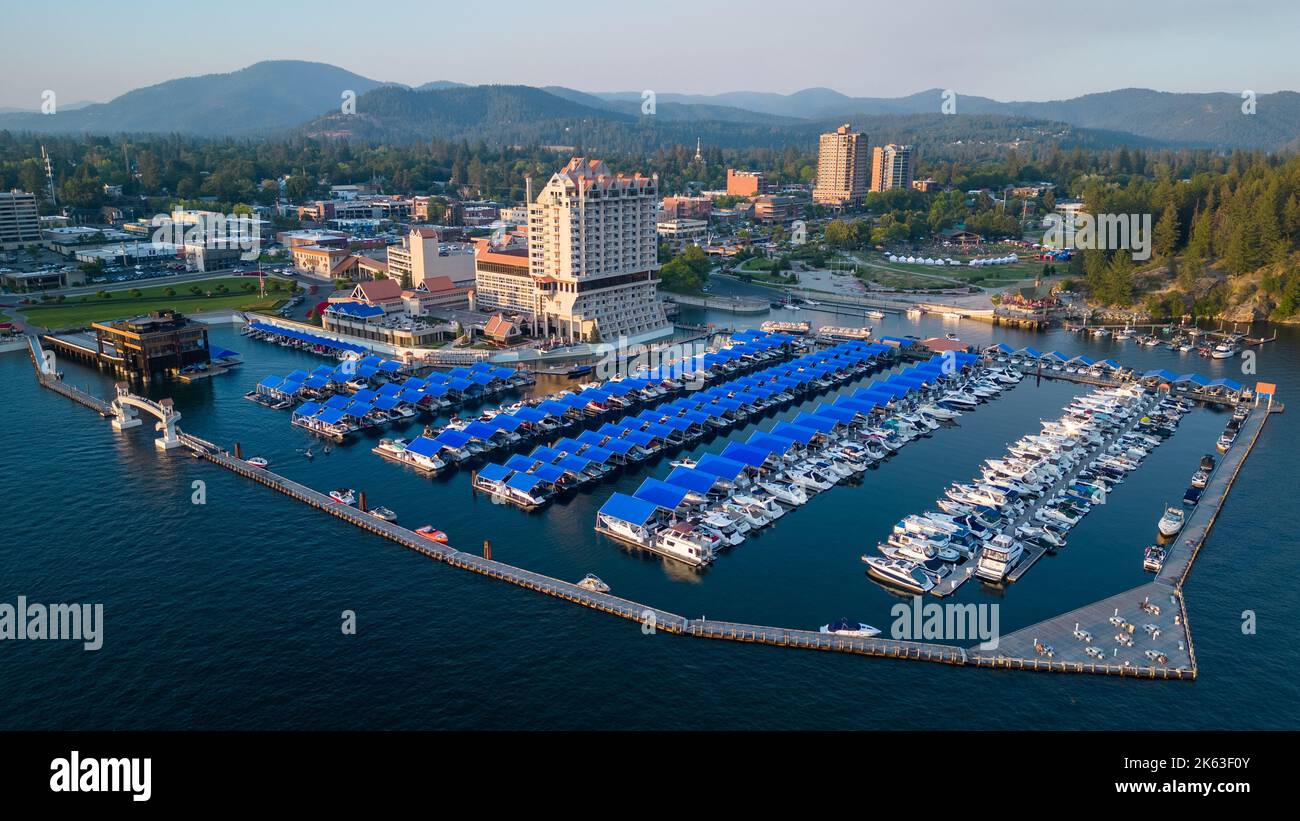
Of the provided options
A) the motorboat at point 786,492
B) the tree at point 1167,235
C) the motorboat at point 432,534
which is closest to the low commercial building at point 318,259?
the motorboat at point 432,534

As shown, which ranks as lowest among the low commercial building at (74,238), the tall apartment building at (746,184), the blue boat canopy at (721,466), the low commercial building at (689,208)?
the blue boat canopy at (721,466)

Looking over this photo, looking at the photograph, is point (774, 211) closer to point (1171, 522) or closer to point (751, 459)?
point (751, 459)

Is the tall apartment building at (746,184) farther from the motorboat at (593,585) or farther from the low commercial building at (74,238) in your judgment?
the motorboat at (593,585)

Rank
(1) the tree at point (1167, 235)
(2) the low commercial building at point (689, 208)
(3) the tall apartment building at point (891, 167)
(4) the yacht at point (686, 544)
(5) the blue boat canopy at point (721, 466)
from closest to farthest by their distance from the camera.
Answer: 1. (4) the yacht at point (686, 544)
2. (5) the blue boat canopy at point (721, 466)
3. (1) the tree at point (1167, 235)
4. (2) the low commercial building at point (689, 208)
5. (3) the tall apartment building at point (891, 167)

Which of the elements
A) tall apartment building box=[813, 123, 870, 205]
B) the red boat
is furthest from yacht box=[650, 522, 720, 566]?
tall apartment building box=[813, 123, 870, 205]

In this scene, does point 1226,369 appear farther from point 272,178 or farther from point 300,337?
point 272,178

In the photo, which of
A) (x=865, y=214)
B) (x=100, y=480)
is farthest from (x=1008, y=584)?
(x=865, y=214)

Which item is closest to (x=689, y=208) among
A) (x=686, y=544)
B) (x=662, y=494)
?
(x=662, y=494)
